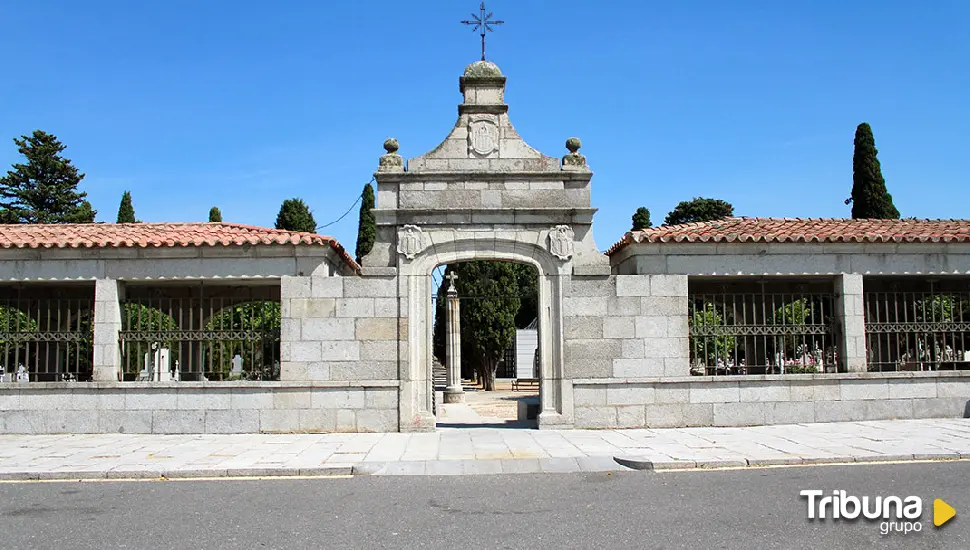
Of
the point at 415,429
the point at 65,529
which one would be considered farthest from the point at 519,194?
the point at 65,529

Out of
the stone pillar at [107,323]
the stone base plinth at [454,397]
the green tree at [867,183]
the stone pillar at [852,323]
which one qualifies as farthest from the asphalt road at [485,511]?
the green tree at [867,183]

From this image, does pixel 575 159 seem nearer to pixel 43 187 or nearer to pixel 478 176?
pixel 478 176

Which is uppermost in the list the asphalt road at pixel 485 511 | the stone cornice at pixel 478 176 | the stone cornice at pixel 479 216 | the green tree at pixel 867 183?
the green tree at pixel 867 183

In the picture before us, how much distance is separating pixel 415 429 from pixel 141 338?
16.0 ft

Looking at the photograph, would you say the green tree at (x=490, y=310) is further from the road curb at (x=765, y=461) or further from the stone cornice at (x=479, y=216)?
the road curb at (x=765, y=461)

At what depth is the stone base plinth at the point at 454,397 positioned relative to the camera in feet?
80.8

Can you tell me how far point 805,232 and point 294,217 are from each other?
28.0m

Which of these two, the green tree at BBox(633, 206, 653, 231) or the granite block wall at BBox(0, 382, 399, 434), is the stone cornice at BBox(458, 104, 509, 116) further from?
the green tree at BBox(633, 206, 653, 231)

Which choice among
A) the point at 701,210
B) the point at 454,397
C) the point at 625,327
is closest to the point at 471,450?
the point at 625,327

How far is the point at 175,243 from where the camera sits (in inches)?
513

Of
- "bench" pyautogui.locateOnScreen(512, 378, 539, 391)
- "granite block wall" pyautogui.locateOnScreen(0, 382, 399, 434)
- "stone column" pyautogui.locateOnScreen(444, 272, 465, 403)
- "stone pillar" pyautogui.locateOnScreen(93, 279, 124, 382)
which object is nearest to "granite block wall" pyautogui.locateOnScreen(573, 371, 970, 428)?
"granite block wall" pyautogui.locateOnScreen(0, 382, 399, 434)

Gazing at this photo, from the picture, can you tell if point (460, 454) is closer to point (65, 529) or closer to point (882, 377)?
point (65, 529)

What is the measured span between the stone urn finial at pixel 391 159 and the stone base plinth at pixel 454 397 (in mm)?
12634

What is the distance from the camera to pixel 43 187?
38500 millimetres
